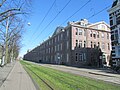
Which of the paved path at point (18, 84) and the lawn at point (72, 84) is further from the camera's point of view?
the lawn at point (72, 84)

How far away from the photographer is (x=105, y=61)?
167 feet

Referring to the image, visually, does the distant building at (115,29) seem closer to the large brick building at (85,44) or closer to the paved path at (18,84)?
the large brick building at (85,44)

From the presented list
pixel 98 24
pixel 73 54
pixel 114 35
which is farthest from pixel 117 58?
pixel 98 24

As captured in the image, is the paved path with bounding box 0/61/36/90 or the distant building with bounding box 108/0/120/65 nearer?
the paved path with bounding box 0/61/36/90

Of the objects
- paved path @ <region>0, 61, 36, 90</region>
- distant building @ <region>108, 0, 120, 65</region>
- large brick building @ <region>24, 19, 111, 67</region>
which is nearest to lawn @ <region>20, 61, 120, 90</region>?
paved path @ <region>0, 61, 36, 90</region>

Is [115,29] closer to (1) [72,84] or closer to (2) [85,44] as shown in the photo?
(2) [85,44]

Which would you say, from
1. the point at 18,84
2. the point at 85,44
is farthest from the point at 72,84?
the point at 85,44

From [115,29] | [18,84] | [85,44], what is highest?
[115,29]

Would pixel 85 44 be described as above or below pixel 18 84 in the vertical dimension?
above

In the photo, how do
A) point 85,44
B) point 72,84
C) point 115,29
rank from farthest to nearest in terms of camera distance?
point 85,44
point 115,29
point 72,84

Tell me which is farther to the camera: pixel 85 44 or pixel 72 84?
pixel 85 44

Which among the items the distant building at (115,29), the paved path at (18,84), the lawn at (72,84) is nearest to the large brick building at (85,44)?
the distant building at (115,29)

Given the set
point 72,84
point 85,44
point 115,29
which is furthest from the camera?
point 85,44

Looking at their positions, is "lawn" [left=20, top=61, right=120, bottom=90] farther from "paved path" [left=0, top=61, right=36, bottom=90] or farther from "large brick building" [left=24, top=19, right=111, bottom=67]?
"large brick building" [left=24, top=19, right=111, bottom=67]
